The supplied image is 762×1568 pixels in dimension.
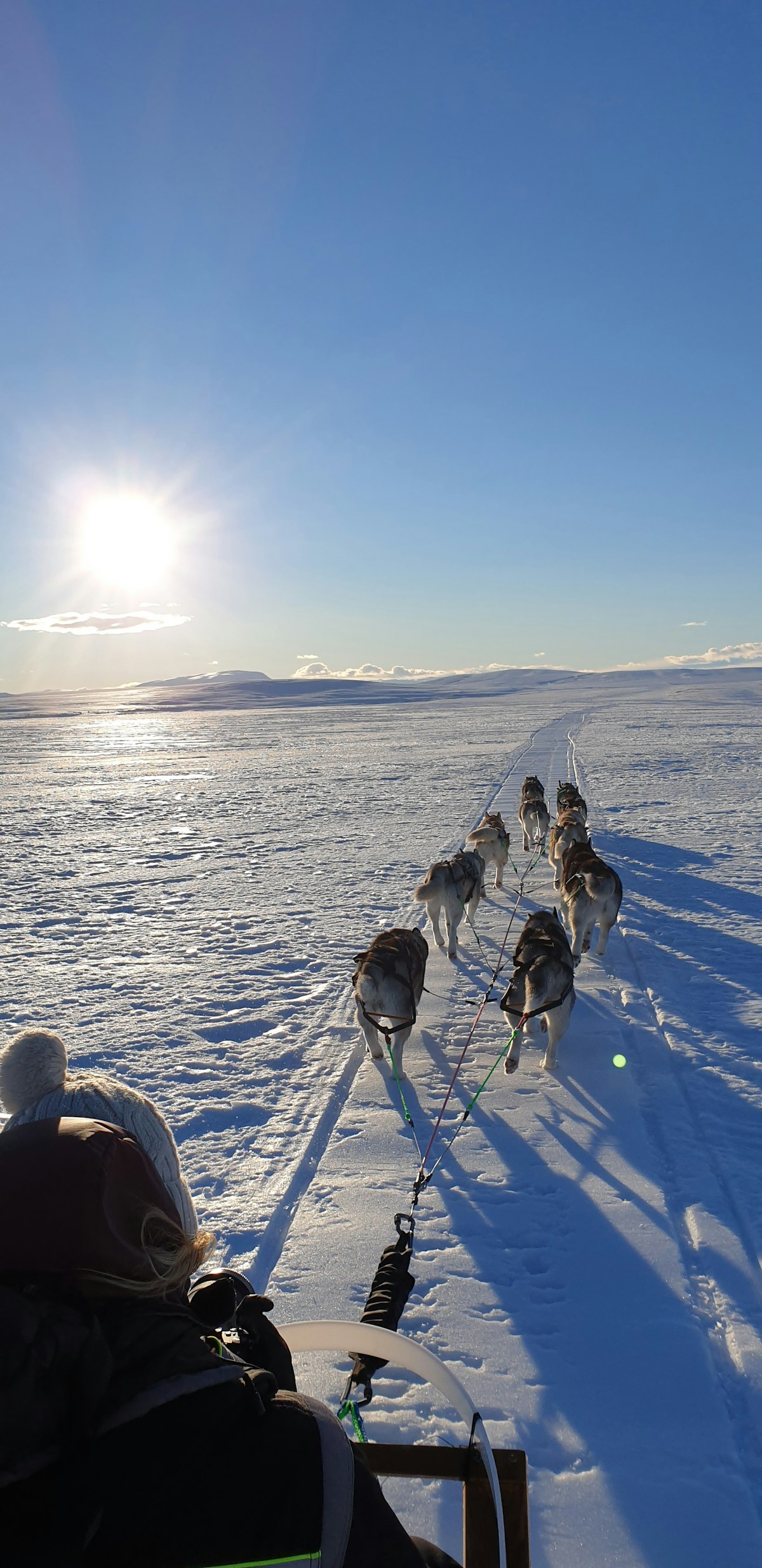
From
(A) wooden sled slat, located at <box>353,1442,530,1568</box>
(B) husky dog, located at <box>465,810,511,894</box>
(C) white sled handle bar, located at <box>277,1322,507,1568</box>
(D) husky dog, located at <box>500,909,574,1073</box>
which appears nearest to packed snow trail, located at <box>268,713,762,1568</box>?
(D) husky dog, located at <box>500,909,574,1073</box>

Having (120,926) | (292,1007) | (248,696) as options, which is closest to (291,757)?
(120,926)

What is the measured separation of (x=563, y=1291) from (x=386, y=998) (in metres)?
1.76

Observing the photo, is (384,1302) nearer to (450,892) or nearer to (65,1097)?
(65,1097)

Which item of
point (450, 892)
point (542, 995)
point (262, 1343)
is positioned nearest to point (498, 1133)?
point (542, 995)

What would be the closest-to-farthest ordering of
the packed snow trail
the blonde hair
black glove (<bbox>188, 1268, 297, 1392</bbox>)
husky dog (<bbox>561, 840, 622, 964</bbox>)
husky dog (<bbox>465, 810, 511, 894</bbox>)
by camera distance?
1. the blonde hair
2. black glove (<bbox>188, 1268, 297, 1392</bbox>)
3. the packed snow trail
4. husky dog (<bbox>561, 840, 622, 964</bbox>)
5. husky dog (<bbox>465, 810, 511, 894</bbox>)

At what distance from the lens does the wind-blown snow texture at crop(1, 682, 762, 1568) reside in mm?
2150

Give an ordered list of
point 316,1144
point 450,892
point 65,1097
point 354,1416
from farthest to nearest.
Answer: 1. point 450,892
2. point 316,1144
3. point 354,1416
4. point 65,1097

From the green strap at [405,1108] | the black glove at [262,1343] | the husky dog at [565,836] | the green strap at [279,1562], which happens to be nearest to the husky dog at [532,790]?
the husky dog at [565,836]

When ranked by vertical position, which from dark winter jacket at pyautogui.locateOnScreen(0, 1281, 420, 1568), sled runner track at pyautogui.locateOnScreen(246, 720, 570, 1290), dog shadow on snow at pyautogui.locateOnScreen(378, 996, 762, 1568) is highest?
dark winter jacket at pyautogui.locateOnScreen(0, 1281, 420, 1568)

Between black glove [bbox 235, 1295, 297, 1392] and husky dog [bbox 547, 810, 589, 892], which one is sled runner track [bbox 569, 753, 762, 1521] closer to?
black glove [bbox 235, 1295, 297, 1392]

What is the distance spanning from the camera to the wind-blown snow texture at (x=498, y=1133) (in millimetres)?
2150

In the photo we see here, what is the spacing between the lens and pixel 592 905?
6012 millimetres

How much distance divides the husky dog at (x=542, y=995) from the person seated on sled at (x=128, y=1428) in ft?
10.6

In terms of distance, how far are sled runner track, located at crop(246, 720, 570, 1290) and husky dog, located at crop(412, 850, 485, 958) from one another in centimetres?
116
